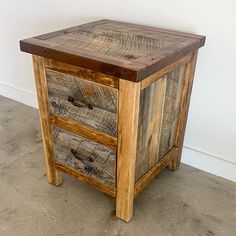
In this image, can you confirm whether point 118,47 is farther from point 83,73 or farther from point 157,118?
point 157,118

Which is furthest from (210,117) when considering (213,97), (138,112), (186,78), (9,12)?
(9,12)

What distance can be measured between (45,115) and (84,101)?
0.24 m

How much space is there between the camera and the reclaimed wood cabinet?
99cm

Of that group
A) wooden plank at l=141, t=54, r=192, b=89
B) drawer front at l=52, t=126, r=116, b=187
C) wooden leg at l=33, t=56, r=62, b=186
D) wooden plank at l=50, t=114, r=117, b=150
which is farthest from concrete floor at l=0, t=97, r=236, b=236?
wooden plank at l=141, t=54, r=192, b=89

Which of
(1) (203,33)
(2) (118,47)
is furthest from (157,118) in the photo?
(1) (203,33)

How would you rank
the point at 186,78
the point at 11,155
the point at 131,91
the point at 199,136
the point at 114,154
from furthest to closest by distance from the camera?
1. the point at 11,155
2. the point at 199,136
3. the point at 186,78
4. the point at 114,154
5. the point at 131,91

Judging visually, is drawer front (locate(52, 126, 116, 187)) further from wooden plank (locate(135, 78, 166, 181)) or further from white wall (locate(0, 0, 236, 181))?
white wall (locate(0, 0, 236, 181))

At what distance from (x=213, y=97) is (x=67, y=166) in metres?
0.74

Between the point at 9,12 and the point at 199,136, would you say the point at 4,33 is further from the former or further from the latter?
the point at 199,136

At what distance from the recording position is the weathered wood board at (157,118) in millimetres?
1087

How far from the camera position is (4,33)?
200 centimetres

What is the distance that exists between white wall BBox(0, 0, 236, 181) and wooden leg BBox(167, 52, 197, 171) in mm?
92

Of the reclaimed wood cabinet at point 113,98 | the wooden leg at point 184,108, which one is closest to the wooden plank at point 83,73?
the reclaimed wood cabinet at point 113,98

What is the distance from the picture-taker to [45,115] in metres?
1.24
